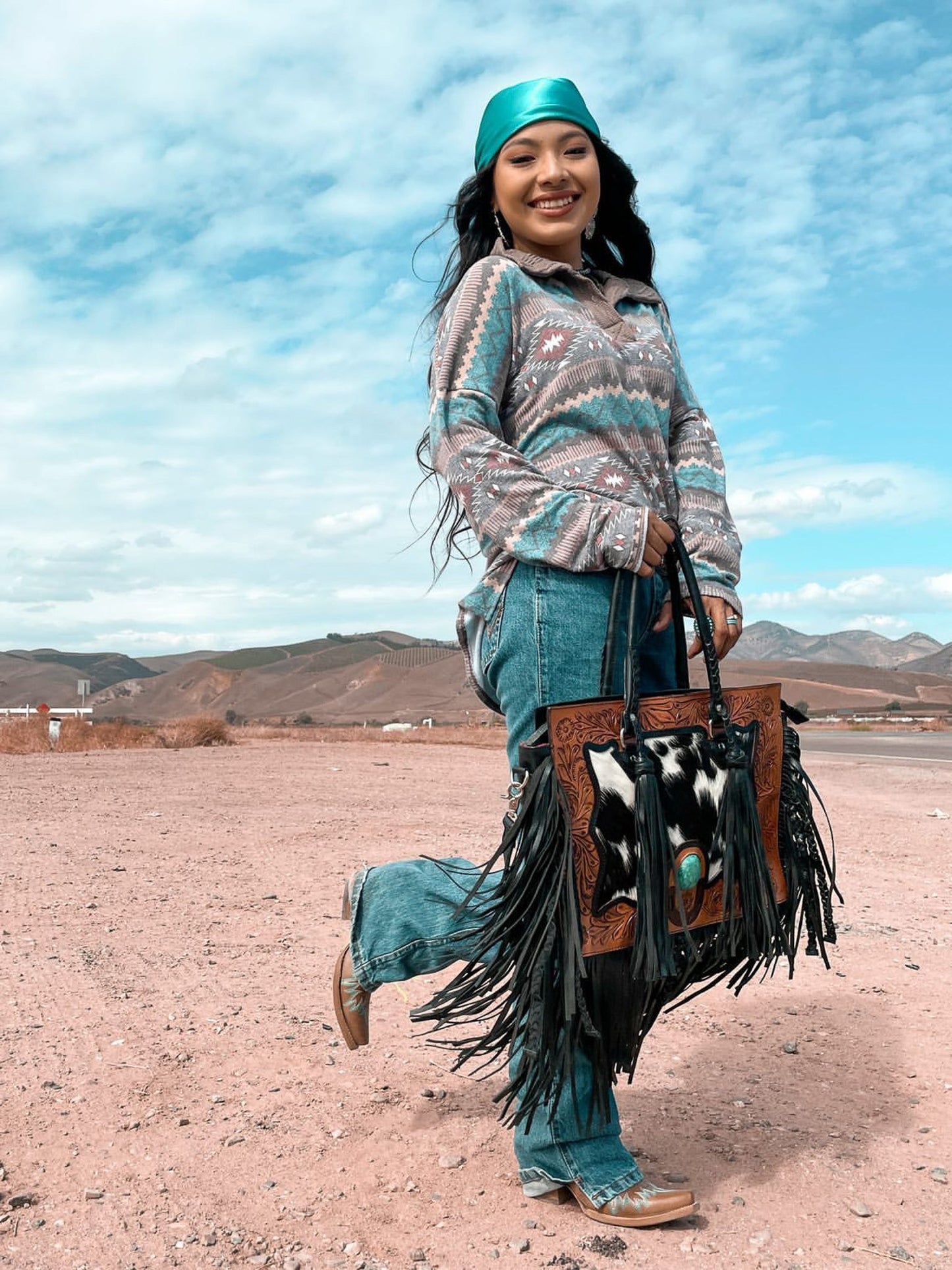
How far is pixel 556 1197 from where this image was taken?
218 centimetres

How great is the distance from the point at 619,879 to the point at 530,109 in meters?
1.60

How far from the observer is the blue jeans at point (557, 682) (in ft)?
6.87

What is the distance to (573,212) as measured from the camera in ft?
7.70

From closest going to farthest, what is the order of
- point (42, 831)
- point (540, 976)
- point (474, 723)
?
point (540, 976), point (42, 831), point (474, 723)

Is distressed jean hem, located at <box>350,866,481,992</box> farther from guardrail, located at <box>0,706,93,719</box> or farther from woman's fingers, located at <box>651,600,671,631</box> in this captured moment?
guardrail, located at <box>0,706,93,719</box>

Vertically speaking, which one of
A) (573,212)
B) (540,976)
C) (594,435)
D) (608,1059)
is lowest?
(608,1059)

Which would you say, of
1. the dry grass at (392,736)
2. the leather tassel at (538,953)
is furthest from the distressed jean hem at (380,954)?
the dry grass at (392,736)

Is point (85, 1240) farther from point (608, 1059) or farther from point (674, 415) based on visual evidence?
point (674, 415)

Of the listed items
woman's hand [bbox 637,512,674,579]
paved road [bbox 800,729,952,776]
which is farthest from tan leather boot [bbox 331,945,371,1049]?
paved road [bbox 800,729,952,776]

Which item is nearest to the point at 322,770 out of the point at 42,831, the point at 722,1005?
the point at 42,831

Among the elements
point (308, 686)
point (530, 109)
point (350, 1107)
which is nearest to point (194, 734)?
point (350, 1107)

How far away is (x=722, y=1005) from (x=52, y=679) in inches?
5541

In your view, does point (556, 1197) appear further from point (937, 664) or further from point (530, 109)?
point (937, 664)

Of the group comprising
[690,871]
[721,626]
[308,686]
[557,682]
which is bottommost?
[690,871]
